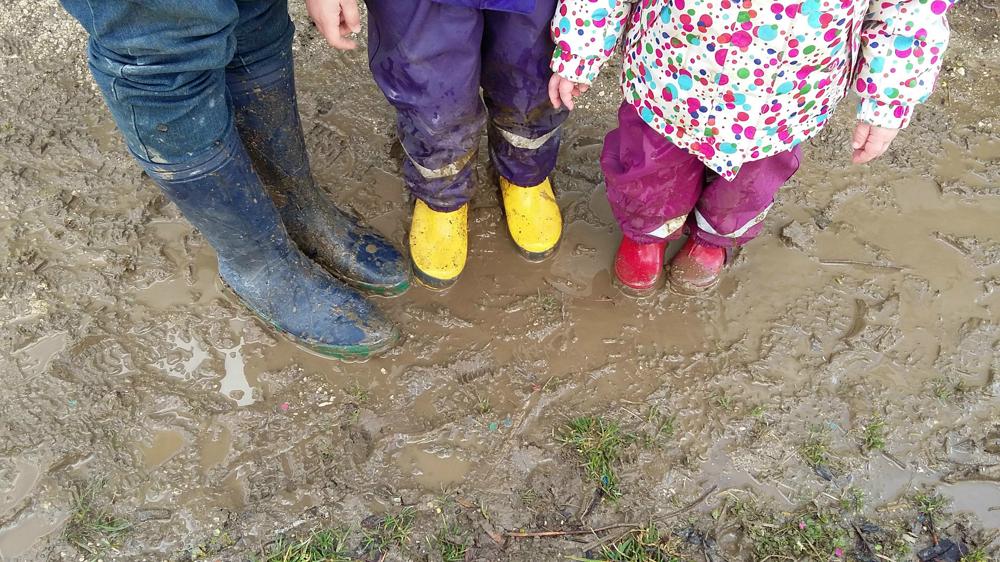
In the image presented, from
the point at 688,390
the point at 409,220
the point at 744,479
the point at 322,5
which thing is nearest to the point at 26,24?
the point at 409,220

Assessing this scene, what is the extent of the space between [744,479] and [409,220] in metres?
1.18

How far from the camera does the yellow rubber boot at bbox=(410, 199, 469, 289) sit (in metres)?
1.98

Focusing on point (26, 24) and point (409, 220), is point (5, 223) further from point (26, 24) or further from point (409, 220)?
point (409, 220)

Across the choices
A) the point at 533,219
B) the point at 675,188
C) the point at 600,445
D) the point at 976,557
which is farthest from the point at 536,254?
the point at 976,557

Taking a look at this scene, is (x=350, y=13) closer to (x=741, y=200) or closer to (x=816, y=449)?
(x=741, y=200)

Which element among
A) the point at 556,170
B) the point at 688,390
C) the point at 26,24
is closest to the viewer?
the point at 688,390

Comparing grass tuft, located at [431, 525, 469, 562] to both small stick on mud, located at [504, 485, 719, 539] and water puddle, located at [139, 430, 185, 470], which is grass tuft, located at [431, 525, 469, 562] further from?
water puddle, located at [139, 430, 185, 470]

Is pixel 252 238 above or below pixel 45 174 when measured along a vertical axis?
above

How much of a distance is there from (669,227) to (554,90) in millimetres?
504

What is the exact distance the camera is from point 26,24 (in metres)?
2.59

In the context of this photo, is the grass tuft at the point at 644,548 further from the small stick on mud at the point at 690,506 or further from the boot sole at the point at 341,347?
the boot sole at the point at 341,347

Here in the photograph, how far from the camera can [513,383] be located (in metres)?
1.86

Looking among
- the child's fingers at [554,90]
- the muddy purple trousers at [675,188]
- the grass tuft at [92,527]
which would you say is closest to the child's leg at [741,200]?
the muddy purple trousers at [675,188]

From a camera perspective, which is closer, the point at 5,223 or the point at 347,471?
the point at 347,471
